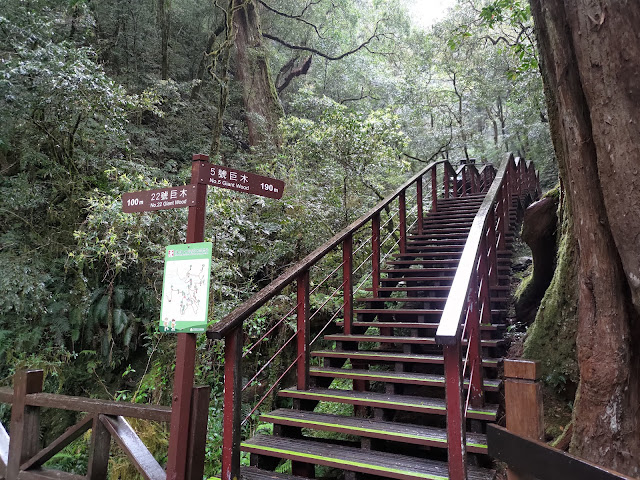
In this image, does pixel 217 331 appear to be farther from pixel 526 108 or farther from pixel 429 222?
pixel 526 108

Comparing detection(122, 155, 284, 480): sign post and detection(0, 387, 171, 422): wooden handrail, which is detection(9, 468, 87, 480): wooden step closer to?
detection(0, 387, 171, 422): wooden handrail

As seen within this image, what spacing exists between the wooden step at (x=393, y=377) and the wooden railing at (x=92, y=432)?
4.83 feet

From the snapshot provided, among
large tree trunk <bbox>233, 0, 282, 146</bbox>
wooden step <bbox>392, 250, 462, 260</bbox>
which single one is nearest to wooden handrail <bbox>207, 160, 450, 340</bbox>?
wooden step <bbox>392, 250, 462, 260</bbox>

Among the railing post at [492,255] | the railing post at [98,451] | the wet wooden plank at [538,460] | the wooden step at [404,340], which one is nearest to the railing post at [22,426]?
the railing post at [98,451]

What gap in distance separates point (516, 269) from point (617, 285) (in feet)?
15.7

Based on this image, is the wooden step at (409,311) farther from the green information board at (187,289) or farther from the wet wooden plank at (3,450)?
the wet wooden plank at (3,450)

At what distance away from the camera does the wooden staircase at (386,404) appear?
2.75m

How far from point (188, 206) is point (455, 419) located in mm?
2008

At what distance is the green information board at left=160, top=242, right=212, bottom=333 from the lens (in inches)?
96.3

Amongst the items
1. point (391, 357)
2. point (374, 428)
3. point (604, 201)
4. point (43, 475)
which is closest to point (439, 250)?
point (391, 357)

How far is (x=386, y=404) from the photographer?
321 cm

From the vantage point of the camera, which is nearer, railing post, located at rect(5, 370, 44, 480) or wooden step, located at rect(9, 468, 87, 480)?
wooden step, located at rect(9, 468, 87, 480)

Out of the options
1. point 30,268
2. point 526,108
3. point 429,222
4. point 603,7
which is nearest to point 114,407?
point 603,7

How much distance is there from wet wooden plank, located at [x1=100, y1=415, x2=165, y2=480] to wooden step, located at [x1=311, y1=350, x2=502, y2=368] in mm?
1844
